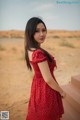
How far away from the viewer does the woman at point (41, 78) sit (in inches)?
69.5

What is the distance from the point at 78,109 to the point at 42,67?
979 mm

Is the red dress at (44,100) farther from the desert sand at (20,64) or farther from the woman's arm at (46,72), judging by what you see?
the desert sand at (20,64)

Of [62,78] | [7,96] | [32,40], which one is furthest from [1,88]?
[32,40]

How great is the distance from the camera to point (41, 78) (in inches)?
74.1

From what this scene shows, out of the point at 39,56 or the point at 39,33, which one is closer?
the point at 39,56

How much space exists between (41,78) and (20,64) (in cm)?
57

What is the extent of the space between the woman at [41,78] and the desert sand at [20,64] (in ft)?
1.58

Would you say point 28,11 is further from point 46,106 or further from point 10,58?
point 46,106

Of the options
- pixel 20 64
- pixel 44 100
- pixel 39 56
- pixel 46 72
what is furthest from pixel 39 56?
pixel 20 64

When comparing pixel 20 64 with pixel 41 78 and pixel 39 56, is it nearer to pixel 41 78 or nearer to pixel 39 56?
pixel 41 78

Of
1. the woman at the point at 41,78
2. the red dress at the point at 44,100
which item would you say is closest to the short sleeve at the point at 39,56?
the woman at the point at 41,78

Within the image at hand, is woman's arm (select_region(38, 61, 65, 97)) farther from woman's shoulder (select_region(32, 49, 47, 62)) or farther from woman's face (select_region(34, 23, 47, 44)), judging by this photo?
woman's face (select_region(34, 23, 47, 44))

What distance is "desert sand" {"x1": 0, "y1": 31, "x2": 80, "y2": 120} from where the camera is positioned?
2.40 metres

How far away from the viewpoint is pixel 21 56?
2.41 metres
